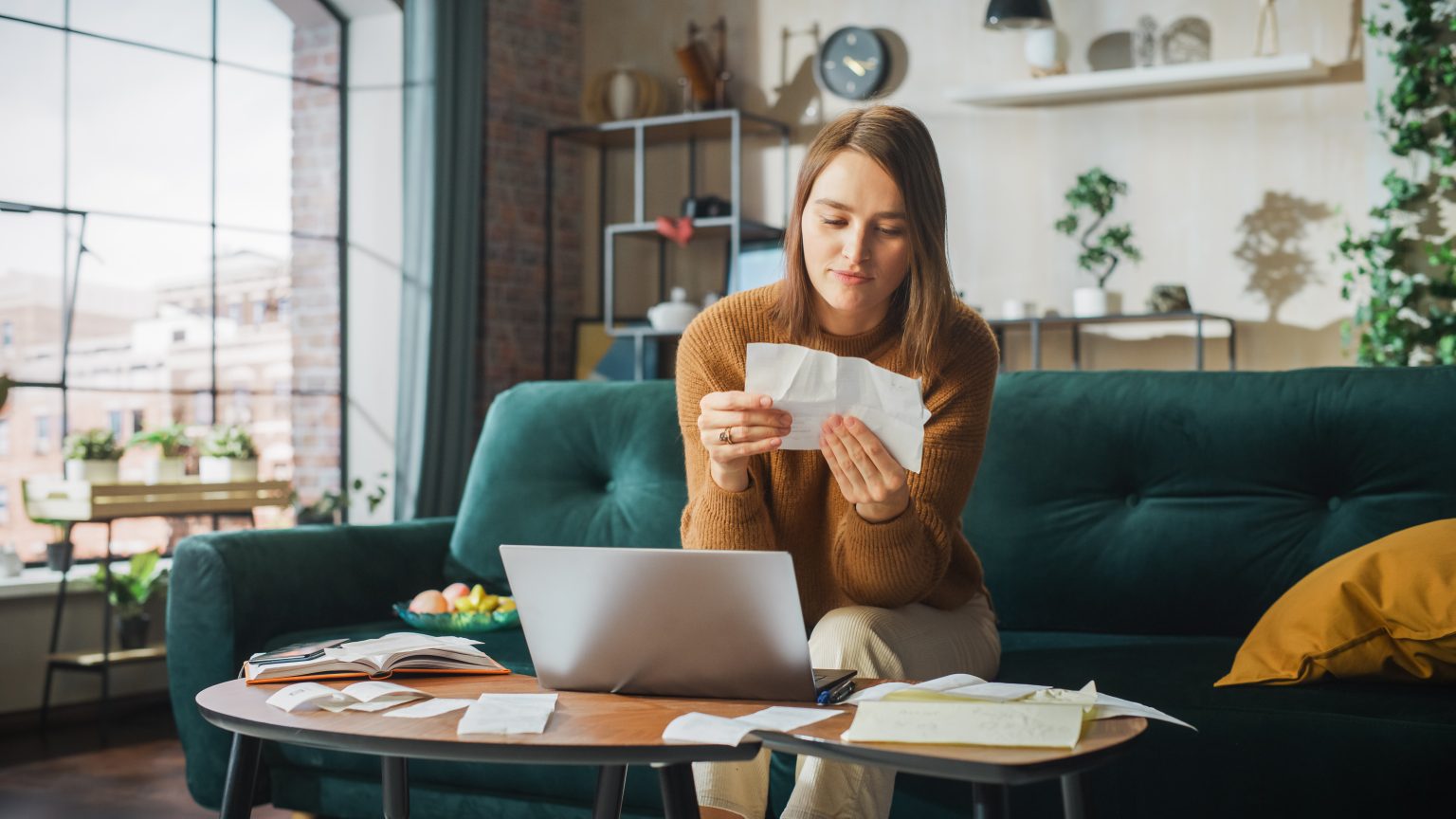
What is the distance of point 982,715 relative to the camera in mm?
1197

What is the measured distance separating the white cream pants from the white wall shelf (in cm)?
319

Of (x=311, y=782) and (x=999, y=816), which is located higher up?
(x=999, y=816)

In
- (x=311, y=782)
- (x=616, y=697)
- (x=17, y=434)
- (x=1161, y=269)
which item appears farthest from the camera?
(x=1161, y=269)

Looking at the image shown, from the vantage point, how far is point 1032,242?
5.15 m

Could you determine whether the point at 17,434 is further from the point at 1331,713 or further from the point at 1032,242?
the point at 1331,713

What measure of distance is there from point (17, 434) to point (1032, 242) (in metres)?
3.38

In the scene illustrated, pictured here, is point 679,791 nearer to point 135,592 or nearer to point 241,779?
point 241,779

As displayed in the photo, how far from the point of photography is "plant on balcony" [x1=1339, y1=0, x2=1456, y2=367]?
14.3 ft

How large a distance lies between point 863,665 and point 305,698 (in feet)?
2.05

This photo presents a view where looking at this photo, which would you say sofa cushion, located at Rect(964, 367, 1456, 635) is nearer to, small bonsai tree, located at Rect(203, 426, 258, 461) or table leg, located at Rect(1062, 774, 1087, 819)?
table leg, located at Rect(1062, 774, 1087, 819)

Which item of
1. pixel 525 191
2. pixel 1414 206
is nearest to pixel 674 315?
pixel 525 191

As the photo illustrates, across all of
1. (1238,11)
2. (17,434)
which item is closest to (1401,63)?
(1238,11)

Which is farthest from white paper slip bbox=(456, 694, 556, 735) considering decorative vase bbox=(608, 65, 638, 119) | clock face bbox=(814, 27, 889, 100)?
decorative vase bbox=(608, 65, 638, 119)

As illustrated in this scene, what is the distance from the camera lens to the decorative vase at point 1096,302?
4.77 m
